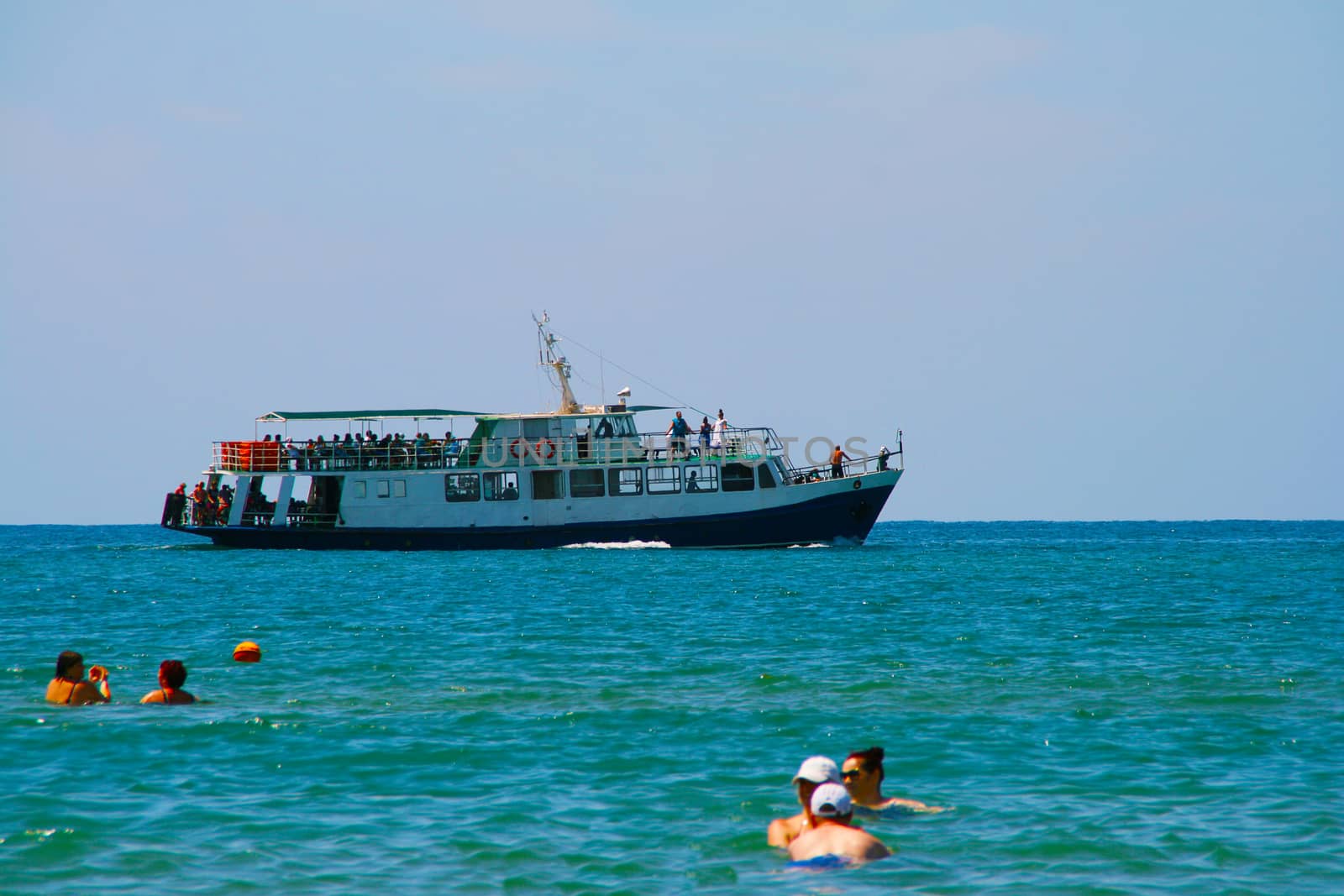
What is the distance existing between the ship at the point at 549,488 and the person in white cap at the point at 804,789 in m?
35.1

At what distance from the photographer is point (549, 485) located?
47.3 metres

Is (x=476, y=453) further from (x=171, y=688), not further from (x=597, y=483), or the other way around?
(x=171, y=688)

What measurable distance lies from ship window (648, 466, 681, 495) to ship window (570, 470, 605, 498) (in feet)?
5.80

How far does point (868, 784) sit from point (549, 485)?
120 ft

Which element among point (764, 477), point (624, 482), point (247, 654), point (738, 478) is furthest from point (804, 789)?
point (624, 482)

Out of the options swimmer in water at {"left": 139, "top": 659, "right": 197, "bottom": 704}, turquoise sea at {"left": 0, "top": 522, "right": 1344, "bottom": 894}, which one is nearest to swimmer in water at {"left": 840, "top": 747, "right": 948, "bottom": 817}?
turquoise sea at {"left": 0, "top": 522, "right": 1344, "bottom": 894}

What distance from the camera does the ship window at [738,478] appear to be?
151 ft

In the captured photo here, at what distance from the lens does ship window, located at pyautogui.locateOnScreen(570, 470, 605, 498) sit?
4719 cm

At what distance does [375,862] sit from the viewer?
1006cm

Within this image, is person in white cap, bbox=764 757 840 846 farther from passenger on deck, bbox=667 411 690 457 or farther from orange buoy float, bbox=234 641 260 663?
passenger on deck, bbox=667 411 690 457

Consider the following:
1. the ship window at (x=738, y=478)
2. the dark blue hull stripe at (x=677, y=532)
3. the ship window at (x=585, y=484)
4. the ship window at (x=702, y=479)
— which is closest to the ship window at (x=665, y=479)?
the ship window at (x=702, y=479)

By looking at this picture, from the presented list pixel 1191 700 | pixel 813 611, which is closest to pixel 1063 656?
pixel 1191 700

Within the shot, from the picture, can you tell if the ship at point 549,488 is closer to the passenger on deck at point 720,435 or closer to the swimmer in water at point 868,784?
the passenger on deck at point 720,435

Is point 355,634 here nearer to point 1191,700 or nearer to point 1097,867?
point 1191,700
